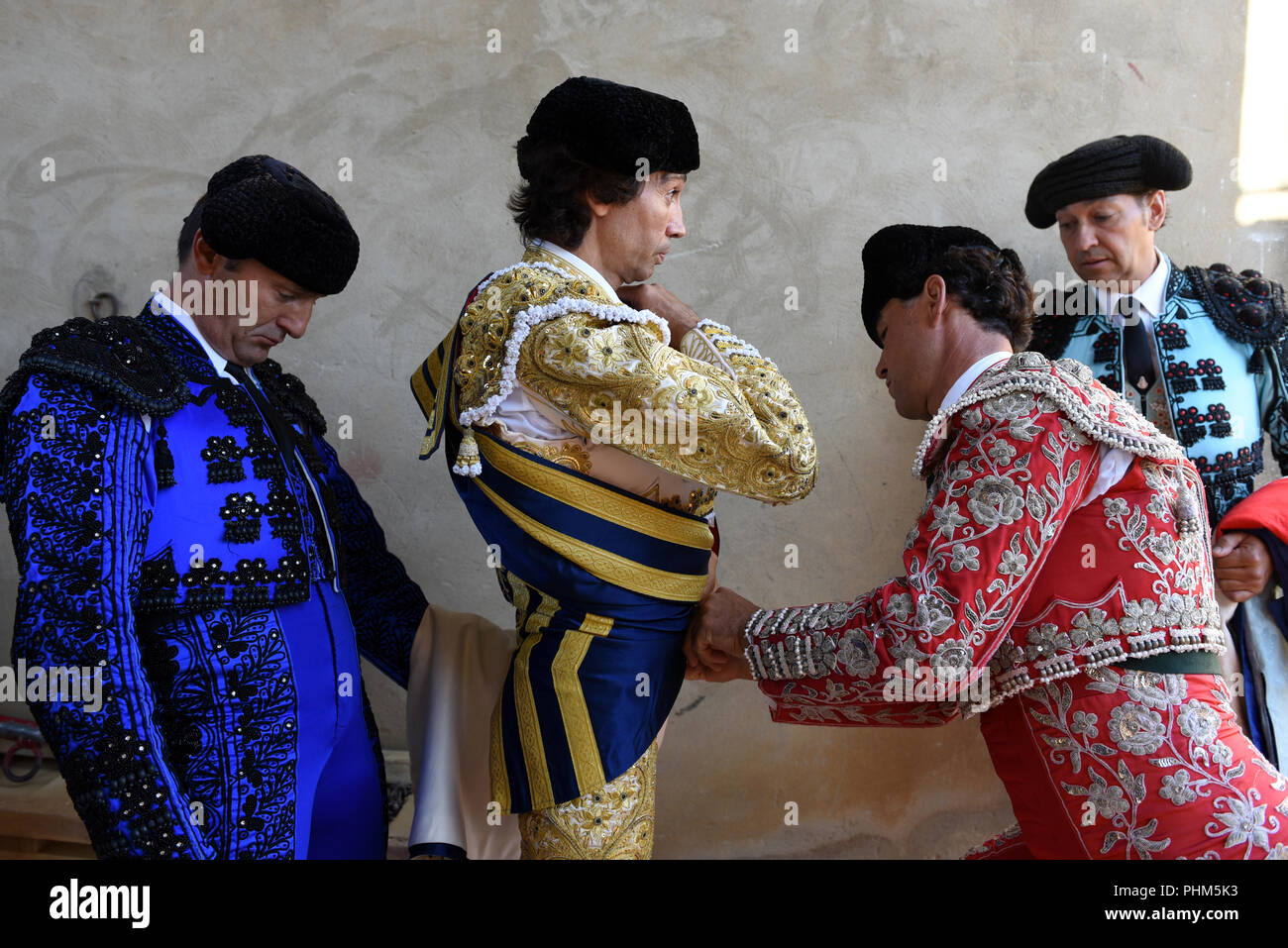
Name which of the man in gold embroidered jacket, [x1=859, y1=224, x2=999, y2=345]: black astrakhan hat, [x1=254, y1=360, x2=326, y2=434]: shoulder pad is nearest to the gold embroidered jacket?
the man in gold embroidered jacket

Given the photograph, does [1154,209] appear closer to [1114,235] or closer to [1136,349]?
[1114,235]

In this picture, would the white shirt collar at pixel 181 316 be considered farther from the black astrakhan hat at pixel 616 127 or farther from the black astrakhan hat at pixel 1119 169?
the black astrakhan hat at pixel 1119 169

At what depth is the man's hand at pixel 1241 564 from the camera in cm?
241

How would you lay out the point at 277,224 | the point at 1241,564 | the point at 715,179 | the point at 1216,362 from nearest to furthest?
the point at 277,224, the point at 1241,564, the point at 1216,362, the point at 715,179

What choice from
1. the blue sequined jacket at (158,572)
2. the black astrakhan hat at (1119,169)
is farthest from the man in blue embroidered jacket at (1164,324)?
the blue sequined jacket at (158,572)

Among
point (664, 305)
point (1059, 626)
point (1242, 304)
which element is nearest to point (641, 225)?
point (664, 305)

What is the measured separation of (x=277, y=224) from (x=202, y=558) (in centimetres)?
53

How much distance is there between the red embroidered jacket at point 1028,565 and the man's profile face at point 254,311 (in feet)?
3.29

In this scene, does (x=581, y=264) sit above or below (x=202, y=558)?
above

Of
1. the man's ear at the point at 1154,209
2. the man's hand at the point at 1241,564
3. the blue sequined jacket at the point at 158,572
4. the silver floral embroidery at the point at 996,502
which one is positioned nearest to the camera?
the blue sequined jacket at the point at 158,572

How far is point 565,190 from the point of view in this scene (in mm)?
1922

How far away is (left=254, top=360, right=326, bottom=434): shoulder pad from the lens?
83.5 inches

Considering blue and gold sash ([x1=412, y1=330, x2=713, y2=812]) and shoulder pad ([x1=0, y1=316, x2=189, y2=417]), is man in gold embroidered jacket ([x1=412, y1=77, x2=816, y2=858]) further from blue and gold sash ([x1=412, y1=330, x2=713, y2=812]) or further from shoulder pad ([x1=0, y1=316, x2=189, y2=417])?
shoulder pad ([x1=0, y1=316, x2=189, y2=417])

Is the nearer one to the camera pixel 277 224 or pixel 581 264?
pixel 277 224
